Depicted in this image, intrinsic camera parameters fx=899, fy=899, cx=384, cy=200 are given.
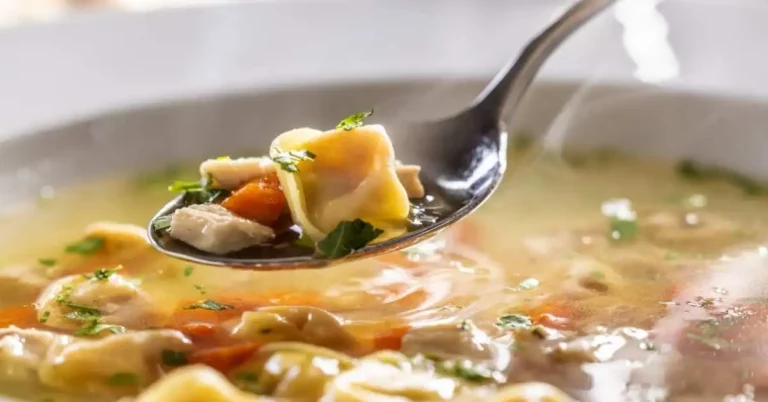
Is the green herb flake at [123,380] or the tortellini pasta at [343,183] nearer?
the green herb flake at [123,380]

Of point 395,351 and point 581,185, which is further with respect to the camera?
point 581,185

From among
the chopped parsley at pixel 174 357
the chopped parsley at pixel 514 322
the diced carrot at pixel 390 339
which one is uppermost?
the chopped parsley at pixel 514 322

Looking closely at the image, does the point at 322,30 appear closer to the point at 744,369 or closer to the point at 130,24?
the point at 130,24

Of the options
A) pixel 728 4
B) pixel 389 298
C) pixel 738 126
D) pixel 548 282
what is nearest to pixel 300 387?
pixel 389 298

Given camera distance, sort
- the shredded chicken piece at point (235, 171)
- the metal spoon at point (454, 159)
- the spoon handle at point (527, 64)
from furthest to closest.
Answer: the spoon handle at point (527, 64)
the shredded chicken piece at point (235, 171)
the metal spoon at point (454, 159)

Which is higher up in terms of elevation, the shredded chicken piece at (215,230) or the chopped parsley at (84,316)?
the shredded chicken piece at (215,230)

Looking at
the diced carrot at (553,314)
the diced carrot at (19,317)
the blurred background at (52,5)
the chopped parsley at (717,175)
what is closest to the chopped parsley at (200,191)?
the diced carrot at (19,317)

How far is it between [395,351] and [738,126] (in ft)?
4.68

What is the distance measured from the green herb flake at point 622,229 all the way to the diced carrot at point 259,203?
2.96 ft

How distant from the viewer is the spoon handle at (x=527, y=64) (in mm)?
2395

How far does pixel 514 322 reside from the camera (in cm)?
190

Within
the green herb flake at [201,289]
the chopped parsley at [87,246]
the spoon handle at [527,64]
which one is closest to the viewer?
the green herb flake at [201,289]

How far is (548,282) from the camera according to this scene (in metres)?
2.11

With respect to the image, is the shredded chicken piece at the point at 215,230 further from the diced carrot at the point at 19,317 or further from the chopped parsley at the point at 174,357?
the diced carrot at the point at 19,317
